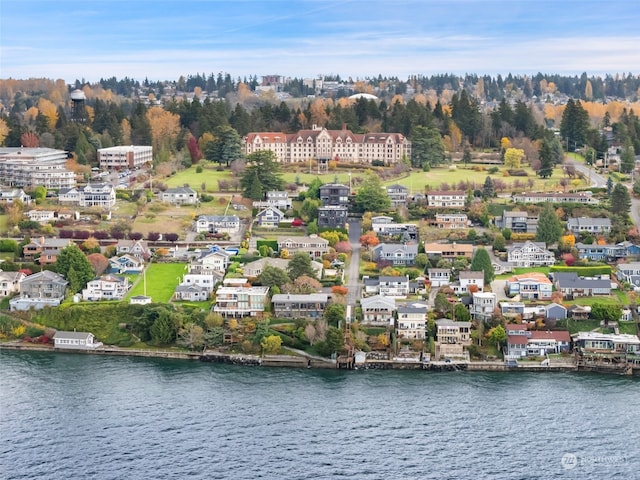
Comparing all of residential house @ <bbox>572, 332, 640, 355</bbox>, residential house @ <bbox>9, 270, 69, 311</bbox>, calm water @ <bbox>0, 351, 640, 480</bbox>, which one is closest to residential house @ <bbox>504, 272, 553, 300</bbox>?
residential house @ <bbox>572, 332, 640, 355</bbox>

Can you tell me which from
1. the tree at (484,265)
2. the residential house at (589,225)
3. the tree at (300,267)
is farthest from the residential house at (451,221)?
the tree at (300,267)

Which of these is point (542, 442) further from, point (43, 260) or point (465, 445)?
point (43, 260)

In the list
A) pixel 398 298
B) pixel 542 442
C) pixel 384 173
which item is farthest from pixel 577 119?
pixel 542 442

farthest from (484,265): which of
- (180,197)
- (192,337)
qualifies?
(180,197)

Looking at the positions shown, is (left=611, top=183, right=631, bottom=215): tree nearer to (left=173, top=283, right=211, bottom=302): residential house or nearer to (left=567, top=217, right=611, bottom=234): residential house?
(left=567, top=217, right=611, bottom=234): residential house

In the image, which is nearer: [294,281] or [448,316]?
[448,316]

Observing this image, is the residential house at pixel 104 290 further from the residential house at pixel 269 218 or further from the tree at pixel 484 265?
the tree at pixel 484 265
